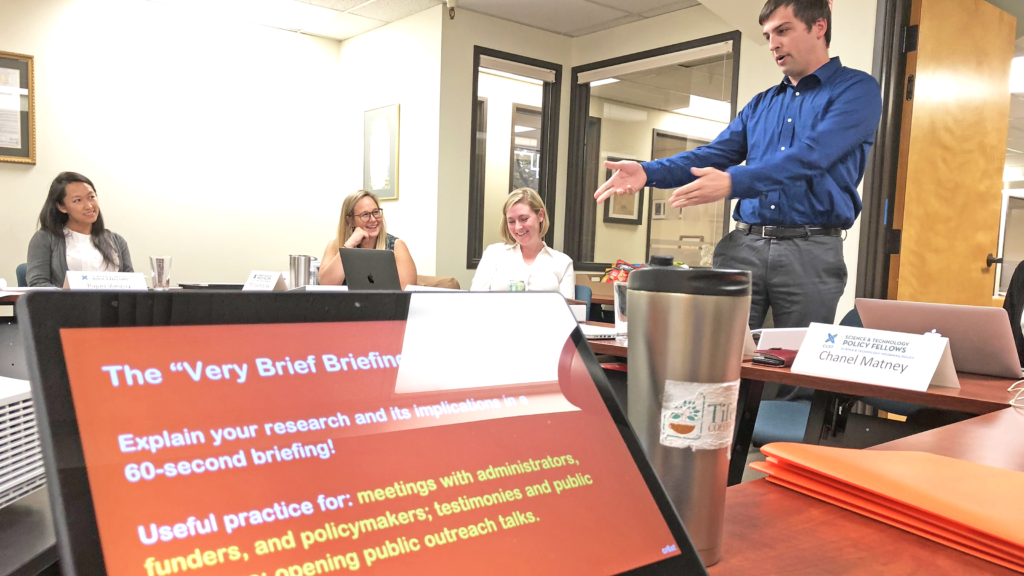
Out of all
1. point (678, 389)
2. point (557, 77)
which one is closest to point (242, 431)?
point (678, 389)

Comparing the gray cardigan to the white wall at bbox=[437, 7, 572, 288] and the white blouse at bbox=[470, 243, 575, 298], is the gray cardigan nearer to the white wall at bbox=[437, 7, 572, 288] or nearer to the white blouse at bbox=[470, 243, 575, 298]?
the white blouse at bbox=[470, 243, 575, 298]

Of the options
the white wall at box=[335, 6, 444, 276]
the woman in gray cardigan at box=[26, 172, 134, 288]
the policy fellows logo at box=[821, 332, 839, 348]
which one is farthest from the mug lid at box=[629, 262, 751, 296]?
the white wall at box=[335, 6, 444, 276]

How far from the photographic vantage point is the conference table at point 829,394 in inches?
44.3

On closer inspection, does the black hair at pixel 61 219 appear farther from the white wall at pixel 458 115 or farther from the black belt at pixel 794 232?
the black belt at pixel 794 232

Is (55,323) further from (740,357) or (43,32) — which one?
(43,32)

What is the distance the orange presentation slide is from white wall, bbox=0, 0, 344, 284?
533cm

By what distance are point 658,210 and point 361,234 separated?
2698mm

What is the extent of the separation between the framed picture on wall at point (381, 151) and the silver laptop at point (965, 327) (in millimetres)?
4444

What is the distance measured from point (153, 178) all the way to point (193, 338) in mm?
5471

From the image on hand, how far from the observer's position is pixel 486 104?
547cm

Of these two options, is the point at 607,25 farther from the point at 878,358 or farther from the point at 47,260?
the point at 878,358

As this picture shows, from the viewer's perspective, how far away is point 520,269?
3600 mm

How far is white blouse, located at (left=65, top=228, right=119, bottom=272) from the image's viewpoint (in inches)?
148

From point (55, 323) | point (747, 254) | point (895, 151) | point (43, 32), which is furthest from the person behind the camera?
point (43, 32)
